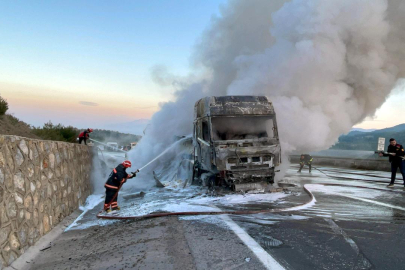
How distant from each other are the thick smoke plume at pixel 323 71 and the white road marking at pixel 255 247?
8050 mm

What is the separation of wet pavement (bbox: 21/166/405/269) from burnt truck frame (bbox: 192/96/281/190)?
1070mm

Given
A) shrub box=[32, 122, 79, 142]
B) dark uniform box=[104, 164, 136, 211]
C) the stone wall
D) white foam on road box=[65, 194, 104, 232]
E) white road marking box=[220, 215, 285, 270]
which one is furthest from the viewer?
shrub box=[32, 122, 79, 142]

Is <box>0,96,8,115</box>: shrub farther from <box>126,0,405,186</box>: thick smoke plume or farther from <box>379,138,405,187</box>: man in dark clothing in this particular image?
<box>379,138,405,187</box>: man in dark clothing

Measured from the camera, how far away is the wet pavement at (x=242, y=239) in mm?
3934

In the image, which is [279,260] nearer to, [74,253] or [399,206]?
[74,253]

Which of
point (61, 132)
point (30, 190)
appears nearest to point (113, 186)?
point (30, 190)

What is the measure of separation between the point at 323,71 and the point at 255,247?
12.4 m

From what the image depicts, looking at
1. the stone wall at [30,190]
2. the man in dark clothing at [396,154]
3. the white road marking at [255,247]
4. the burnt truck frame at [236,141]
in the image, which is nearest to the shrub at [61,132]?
the stone wall at [30,190]

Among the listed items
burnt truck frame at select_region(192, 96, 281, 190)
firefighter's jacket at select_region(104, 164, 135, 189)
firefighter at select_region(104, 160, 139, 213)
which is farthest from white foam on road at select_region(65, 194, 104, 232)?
burnt truck frame at select_region(192, 96, 281, 190)

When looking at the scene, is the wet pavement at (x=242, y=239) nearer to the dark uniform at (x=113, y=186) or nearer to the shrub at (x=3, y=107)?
the dark uniform at (x=113, y=186)

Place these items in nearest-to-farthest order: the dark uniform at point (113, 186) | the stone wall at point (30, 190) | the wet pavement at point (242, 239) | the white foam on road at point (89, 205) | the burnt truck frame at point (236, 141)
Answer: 1. the wet pavement at point (242, 239)
2. the stone wall at point (30, 190)
3. the white foam on road at point (89, 205)
4. the dark uniform at point (113, 186)
5. the burnt truck frame at point (236, 141)

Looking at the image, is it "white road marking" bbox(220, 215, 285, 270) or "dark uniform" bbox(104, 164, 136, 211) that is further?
"dark uniform" bbox(104, 164, 136, 211)

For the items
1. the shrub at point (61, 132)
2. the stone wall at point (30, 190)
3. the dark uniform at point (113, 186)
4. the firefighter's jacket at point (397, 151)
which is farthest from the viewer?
the shrub at point (61, 132)

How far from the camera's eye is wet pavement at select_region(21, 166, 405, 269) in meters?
3.93
